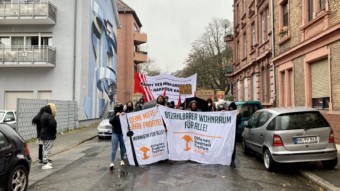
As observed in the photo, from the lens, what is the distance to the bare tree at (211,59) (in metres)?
50.3

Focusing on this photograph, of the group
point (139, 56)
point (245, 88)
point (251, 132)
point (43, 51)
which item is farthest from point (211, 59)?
point (251, 132)

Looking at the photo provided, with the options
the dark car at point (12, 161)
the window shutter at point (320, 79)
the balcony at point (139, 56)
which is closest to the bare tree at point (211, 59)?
the balcony at point (139, 56)

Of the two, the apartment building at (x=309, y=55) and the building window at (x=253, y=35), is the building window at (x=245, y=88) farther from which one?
the apartment building at (x=309, y=55)

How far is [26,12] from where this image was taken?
75.7 ft

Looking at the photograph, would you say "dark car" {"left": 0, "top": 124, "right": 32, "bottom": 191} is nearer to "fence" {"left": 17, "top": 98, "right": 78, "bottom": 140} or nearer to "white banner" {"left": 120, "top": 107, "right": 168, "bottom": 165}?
"white banner" {"left": 120, "top": 107, "right": 168, "bottom": 165}

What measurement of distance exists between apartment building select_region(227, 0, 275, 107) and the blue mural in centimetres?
1174

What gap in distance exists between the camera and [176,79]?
486 inches

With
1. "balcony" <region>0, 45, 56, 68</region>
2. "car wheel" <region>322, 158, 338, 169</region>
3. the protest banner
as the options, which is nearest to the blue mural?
"balcony" <region>0, 45, 56, 68</region>

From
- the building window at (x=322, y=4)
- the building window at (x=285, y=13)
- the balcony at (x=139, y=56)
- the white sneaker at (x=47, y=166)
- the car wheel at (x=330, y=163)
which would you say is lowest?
the white sneaker at (x=47, y=166)

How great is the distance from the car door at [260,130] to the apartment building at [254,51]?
10022 mm

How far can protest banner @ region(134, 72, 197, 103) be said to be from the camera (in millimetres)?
12250

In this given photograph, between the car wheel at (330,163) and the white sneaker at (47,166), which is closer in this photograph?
the car wheel at (330,163)

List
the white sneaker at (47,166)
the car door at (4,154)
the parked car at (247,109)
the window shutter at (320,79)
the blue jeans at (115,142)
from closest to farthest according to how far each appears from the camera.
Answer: the car door at (4,154), the blue jeans at (115,142), the white sneaker at (47,166), the window shutter at (320,79), the parked car at (247,109)

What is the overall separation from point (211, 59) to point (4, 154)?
4619cm
